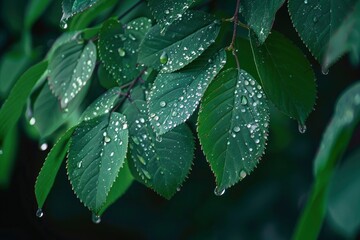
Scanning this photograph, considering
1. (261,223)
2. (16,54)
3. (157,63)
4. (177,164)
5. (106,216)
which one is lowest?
(106,216)

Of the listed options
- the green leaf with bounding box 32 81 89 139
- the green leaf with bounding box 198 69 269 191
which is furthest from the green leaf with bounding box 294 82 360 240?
the green leaf with bounding box 32 81 89 139

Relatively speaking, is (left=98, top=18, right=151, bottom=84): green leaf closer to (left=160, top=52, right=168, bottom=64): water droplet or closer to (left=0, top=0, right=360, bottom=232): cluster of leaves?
(left=0, top=0, right=360, bottom=232): cluster of leaves

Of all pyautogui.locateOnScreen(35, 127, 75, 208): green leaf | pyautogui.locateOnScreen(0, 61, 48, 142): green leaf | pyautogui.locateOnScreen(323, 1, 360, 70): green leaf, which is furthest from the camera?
pyautogui.locateOnScreen(0, 61, 48, 142): green leaf

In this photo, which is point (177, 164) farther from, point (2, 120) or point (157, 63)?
point (2, 120)

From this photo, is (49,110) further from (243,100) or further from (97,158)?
(243,100)

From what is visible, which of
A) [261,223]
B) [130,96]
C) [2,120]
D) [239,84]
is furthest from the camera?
[261,223]

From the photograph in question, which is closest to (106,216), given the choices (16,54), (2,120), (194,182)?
(194,182)

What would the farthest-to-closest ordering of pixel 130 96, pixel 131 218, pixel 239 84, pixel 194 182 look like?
pixel 131 218
pixel 194 182
pixel 130 96
pixel 239 84
